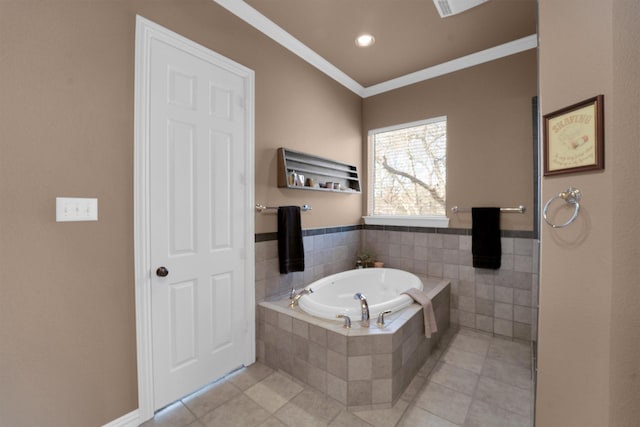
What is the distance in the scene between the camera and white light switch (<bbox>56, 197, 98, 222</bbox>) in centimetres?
134

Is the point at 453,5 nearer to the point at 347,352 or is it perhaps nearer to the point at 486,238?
the point at 486,238

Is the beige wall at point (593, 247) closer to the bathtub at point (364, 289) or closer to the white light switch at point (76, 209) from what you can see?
the bathtub at point (364, 289)

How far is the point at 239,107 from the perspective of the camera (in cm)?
214

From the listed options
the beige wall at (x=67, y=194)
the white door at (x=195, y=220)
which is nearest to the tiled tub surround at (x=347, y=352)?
the white door at (x=195, y=220)

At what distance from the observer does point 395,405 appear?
5.80ft

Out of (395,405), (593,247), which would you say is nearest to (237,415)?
(395,405)

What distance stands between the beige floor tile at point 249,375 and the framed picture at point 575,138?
2.17m

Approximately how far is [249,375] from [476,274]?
2340 mm

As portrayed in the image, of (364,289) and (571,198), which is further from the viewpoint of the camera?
(364,289)

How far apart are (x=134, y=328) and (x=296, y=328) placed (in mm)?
1014

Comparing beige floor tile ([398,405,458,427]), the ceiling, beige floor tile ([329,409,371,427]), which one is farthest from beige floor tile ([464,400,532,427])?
the ceiling

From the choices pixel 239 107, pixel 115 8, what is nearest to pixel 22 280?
pixel 115 8

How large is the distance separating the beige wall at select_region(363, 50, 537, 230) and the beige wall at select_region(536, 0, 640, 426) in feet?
5.89

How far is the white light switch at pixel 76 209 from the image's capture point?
1.34 metres
